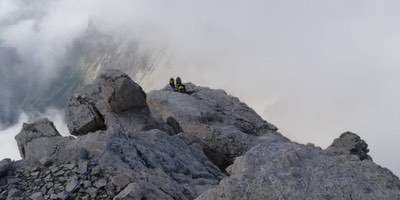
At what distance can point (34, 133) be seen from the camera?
125 ft

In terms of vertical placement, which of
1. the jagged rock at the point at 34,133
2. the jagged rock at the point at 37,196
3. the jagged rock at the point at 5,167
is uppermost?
the jagged rock at the point at 34,133

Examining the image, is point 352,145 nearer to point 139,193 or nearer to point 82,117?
point 82,117

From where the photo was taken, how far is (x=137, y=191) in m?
24.8

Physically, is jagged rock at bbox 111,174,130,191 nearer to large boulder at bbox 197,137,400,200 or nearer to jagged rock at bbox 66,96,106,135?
large boulder at bbox 197,137,400,200

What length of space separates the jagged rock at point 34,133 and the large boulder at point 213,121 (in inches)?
441

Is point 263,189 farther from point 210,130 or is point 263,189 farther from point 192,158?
point 210,130

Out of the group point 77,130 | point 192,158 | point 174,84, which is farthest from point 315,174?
point 174,84

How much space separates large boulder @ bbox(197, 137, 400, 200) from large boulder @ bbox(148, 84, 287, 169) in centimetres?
2432

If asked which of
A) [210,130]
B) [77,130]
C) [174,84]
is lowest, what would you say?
[77,130]

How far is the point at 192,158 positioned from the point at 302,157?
15.7 meters

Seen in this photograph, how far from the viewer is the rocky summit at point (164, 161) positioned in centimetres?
2002

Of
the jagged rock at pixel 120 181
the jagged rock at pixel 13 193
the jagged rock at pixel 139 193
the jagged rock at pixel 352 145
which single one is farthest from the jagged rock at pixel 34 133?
the jagged rock at pixel 352 145

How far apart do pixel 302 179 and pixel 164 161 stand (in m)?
14.0

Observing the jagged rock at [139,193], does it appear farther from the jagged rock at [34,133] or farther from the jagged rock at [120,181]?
the jagged rock at [34,133]
